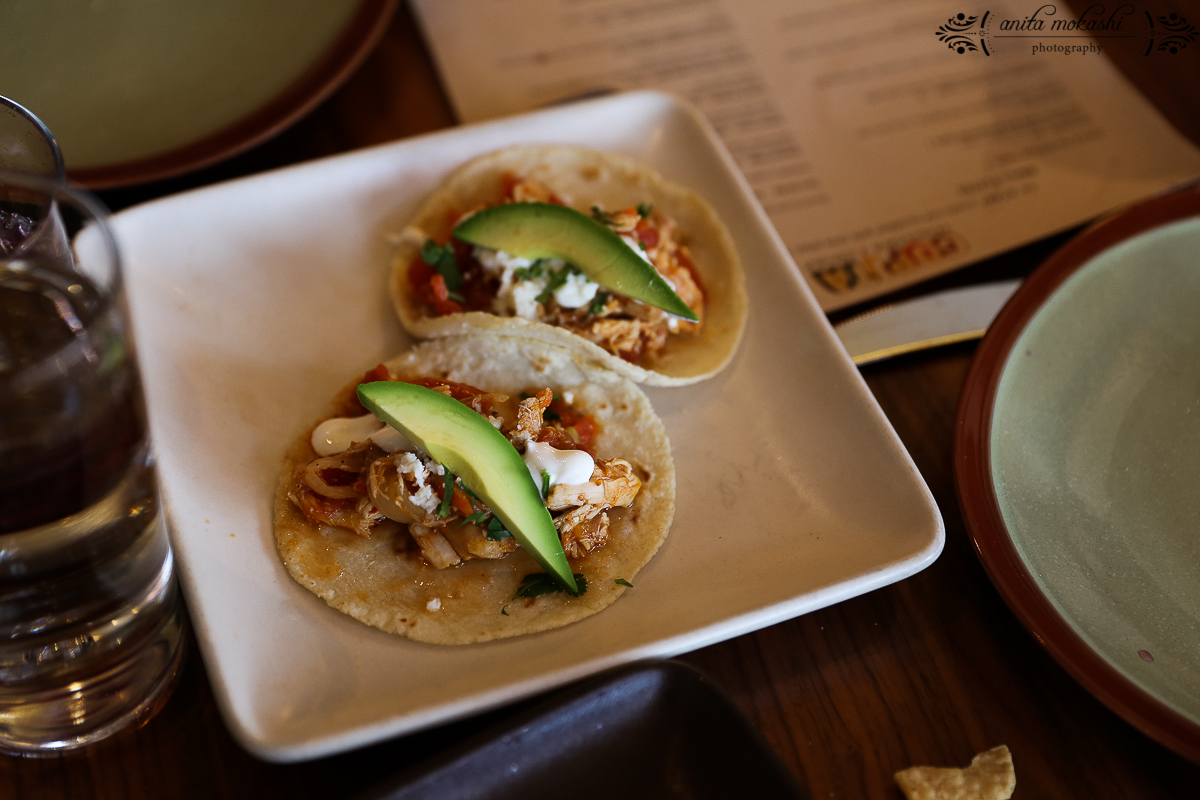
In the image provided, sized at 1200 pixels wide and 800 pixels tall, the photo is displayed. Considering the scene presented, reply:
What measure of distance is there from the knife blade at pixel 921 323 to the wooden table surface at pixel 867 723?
0.48 meters

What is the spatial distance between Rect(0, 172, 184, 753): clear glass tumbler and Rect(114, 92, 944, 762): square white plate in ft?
0.49

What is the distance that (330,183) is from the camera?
8.02 feet

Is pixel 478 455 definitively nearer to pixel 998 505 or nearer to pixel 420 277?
pixel 420 277

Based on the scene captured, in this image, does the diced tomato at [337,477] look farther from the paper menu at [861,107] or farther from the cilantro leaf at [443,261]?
the paper menu at [861,107]

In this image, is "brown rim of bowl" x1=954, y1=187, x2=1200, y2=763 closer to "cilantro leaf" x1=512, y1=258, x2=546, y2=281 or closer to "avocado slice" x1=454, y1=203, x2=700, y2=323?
"avocado slice" x1=454, y1=203, x2=700, y2=323

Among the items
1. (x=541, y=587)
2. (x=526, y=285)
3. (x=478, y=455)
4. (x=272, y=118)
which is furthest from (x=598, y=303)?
(x=272, y=118)

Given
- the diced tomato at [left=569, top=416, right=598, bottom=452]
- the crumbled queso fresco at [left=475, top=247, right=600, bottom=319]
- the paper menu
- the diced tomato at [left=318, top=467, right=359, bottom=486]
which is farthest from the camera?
the paper menu

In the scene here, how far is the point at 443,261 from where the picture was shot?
231 cm

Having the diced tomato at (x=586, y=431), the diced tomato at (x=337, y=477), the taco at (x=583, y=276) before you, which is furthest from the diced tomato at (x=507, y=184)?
the diced tomato at (x=337, y=477)

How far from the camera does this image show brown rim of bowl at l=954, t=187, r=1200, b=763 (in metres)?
1.54

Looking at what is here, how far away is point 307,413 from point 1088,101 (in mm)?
3074

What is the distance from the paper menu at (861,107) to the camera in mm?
2754

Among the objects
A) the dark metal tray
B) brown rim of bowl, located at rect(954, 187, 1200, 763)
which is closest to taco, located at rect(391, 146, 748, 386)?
brown rim of bowl, located at rect(954, 187, 1200, 763)

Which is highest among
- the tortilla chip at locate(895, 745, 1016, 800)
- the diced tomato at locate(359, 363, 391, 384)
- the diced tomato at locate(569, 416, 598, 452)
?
the diced tomato at locate(359, 363, 391, 384)
